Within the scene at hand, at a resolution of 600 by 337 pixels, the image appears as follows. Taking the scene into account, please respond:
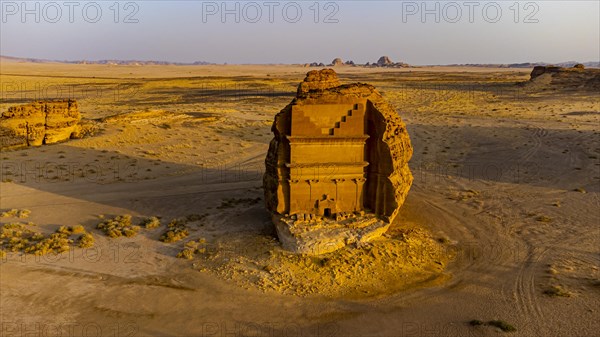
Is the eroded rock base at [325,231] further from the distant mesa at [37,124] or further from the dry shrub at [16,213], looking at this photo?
the distant mesa at [37,124]

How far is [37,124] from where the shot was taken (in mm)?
28422

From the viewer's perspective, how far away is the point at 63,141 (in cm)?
2944

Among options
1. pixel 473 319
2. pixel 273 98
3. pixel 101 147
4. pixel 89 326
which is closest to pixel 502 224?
pixel 473 319

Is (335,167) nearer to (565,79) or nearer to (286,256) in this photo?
(286,256)

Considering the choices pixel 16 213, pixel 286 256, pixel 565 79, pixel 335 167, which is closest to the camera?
pixel 286 256

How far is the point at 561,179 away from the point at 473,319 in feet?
49.9

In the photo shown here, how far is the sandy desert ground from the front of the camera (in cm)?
1064

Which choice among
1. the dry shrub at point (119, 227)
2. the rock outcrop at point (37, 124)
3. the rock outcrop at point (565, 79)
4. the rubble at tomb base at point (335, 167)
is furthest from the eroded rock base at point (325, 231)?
the rock outcrop at point (565, 79)

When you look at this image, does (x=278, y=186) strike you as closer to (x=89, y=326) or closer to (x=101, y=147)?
(x=89, y=326)

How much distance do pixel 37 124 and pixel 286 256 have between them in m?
23.4

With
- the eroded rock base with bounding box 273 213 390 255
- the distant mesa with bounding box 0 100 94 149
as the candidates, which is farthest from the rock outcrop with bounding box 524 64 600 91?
the distant mesa with bounding box 0 100 94 149

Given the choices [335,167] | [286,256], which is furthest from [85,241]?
[335,167]

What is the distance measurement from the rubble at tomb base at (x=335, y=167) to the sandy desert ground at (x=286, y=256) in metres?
0.87

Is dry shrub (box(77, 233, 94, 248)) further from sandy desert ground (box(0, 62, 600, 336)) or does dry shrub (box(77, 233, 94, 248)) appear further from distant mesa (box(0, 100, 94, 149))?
distant mesa (box(0, 100, 94, 149))
